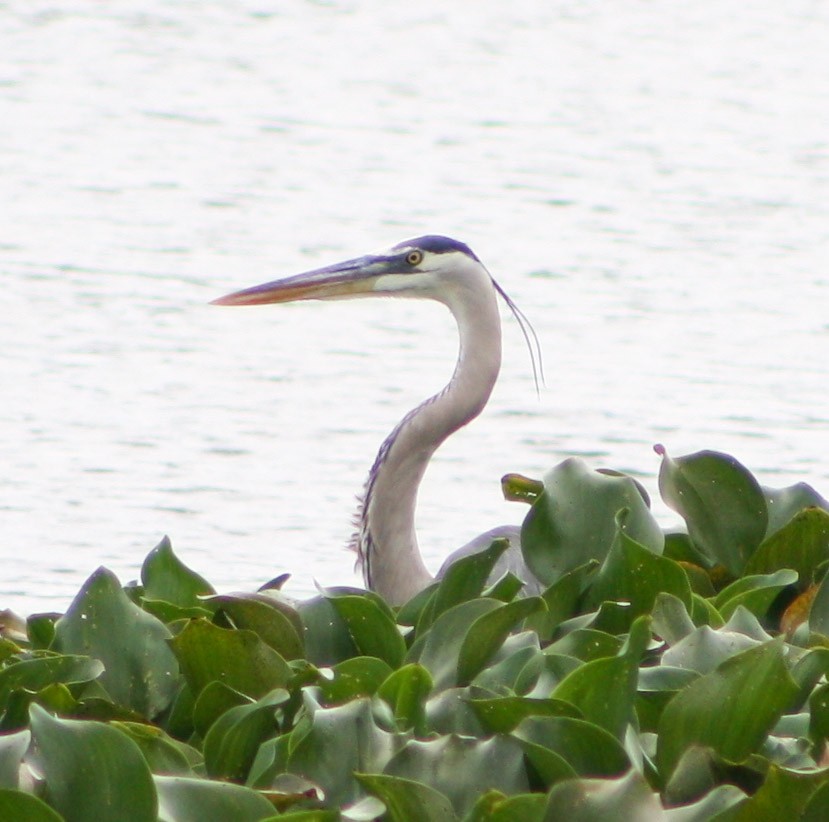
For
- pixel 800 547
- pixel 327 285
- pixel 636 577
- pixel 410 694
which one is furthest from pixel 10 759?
pixel 327 285

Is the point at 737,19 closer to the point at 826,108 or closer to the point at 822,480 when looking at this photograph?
the point at 826,108

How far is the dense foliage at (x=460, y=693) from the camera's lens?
96.3 inches

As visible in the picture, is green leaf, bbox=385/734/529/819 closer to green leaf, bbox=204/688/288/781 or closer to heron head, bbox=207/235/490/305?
green leaf, bbox=204/688/288/781

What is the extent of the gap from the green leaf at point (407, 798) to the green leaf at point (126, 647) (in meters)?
0.71

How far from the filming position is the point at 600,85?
17.3 meters

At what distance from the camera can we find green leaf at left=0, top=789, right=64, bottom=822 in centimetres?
235

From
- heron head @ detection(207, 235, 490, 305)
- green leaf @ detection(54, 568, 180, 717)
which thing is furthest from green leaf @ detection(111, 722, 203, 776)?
heron head @ detection(207, 235, 490, 305)

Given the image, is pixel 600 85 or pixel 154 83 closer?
A: pixel 154 83

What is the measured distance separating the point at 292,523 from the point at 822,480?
2264mm

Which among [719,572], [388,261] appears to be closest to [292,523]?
[388,261]

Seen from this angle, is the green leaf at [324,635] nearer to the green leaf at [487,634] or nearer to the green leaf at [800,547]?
the green leaf at [487,634]

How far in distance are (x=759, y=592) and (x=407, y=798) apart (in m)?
1.16

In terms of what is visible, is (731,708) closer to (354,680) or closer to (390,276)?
(354,680)

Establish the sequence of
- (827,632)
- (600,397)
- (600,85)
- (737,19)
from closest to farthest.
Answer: (827,632), (600,397), (600,85), (737,19)
